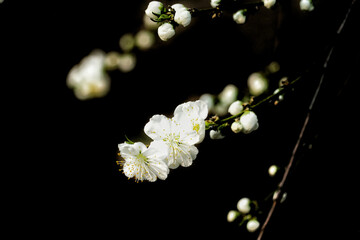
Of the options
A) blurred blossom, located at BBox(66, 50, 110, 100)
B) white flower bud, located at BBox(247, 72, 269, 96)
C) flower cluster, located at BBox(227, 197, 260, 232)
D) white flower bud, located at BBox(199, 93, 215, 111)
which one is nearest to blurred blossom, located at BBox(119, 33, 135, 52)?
blurred blossom, located at BBox(66, 50, 110, 100)

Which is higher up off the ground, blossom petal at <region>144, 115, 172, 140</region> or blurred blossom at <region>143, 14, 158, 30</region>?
blurred blossom at <region>143, 14, 158, 30</region>

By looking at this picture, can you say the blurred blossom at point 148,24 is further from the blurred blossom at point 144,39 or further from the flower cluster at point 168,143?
the flower cluster at point 168,143

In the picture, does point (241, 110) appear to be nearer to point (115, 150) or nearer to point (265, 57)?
point (265, 57)

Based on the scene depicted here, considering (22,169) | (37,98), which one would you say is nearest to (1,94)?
(37,98)

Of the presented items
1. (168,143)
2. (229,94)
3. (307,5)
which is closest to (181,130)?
(168,143)

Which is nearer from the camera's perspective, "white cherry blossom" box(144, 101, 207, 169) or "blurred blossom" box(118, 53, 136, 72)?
"white cherry blossom" box(144, 101, 207, 169)

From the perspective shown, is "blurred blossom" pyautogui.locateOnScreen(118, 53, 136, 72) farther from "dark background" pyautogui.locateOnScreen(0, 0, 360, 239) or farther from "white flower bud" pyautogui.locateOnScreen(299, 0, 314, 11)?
"white flower bud" pyautogui.locateOnScreen(299, 0, 314, 11)

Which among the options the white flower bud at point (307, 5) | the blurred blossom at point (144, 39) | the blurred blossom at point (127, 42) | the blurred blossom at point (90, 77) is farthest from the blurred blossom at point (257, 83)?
the blurred blossom at point (90, 77)
